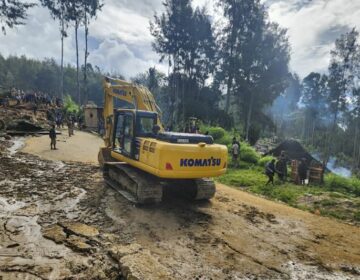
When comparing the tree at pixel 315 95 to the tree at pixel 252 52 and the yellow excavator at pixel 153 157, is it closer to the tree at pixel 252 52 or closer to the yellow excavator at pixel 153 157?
the tree at pixel 252 52

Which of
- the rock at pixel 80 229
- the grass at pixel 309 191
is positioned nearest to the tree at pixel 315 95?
the grass at pixel 309 191

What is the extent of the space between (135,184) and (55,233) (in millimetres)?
2663

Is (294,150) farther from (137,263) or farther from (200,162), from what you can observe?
(137,263)

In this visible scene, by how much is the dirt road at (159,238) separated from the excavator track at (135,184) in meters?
0.24

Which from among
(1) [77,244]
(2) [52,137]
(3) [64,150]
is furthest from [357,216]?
(2) [52,137]

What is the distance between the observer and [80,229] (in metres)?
6.75

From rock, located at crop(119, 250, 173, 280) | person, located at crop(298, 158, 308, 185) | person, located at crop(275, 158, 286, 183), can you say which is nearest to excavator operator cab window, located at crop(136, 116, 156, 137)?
rock, located at crop(119, 250, 173, 280)

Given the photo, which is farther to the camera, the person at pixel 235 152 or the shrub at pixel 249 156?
the shrub at pixel 249 156

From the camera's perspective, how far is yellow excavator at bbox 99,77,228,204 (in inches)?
302

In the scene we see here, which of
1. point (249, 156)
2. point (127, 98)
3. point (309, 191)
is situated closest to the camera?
point (127, 98)

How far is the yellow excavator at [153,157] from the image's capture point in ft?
25.2

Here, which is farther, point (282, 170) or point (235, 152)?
point (235, 152)

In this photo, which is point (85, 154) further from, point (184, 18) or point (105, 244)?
point (184, 18)

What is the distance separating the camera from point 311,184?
13.8m
